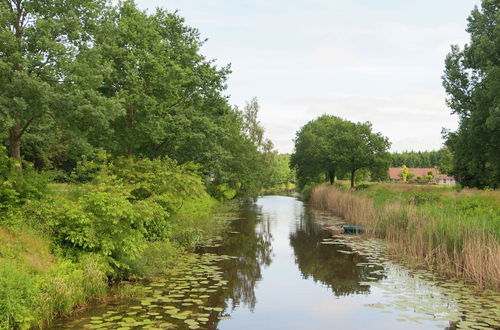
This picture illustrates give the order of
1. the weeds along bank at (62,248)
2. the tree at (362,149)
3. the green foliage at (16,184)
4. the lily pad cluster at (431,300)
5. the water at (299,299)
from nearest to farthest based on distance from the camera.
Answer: the weeds along bank at (62,248), the water at (299,299), the lily pad cluster at (431,300), the green foliage at (16,184), the tree at (362,149)

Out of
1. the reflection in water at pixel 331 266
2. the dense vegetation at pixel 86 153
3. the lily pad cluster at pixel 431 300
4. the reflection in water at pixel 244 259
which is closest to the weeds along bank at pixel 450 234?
the lily pad cluster at pixel 431 300

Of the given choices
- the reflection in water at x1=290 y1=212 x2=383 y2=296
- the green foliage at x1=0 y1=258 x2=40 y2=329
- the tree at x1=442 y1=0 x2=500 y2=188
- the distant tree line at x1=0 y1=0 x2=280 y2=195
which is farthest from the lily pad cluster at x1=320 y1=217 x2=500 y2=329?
the tree at x1=442 y1=0 x2=500 y2=188

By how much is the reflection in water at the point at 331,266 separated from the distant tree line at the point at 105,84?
29.1ft

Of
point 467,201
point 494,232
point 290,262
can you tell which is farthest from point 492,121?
point 290,262

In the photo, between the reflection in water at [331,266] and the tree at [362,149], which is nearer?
the reflection in water at [331,266]

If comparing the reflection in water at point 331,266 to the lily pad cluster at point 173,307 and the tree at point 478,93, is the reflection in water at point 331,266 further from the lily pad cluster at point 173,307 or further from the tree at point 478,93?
the tree at point 478,93

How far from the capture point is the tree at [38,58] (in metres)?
12.2

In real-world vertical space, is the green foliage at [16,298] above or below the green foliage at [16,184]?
below

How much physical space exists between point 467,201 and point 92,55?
18.7 metres

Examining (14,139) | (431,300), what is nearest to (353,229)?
(431,300)

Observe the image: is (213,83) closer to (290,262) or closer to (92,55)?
(92,55)

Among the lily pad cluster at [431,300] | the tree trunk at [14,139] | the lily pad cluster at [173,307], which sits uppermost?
the tree trunk at [14,139]

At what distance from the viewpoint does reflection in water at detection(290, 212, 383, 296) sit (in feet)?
42.2

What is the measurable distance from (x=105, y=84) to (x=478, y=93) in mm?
26737
